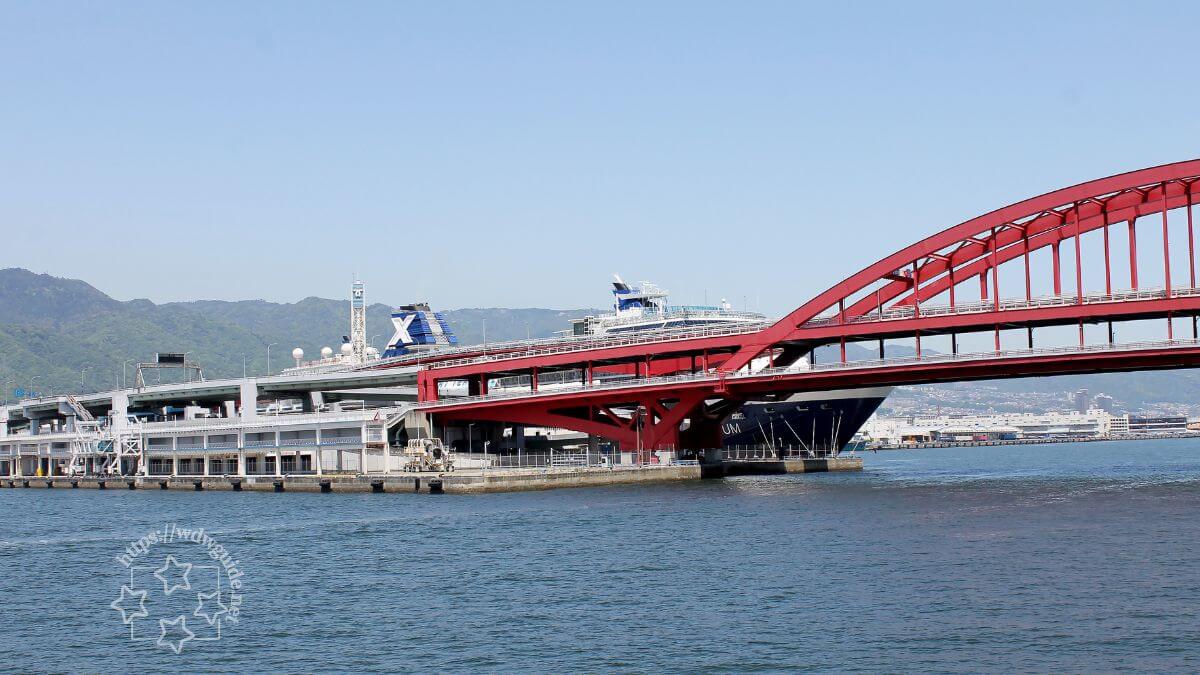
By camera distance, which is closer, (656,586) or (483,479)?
(656,586)

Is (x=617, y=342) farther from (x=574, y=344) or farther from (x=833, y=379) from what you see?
(x=833, y=379)

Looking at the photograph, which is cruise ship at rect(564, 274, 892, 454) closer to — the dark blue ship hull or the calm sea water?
the dark blue ship hull

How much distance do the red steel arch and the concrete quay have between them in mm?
8253

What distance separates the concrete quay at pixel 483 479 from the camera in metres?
73.2

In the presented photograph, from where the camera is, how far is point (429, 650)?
97.2ft

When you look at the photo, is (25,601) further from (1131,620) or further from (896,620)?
(1131,620)

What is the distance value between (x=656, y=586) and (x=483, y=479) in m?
36.7

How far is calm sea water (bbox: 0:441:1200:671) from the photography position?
2883 cm

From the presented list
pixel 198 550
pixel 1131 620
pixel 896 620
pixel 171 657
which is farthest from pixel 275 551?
pixel 1131 620

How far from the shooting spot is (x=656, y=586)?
3709 centimetres

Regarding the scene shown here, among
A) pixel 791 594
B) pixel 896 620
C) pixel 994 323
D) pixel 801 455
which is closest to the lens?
pixel 896 620

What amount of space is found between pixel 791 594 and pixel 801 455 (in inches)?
2386

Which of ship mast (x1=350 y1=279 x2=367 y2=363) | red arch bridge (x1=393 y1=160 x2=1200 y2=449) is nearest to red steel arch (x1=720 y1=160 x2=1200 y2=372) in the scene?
red arch bridge (x1=393 y1=160 x2=1200 y2=449)

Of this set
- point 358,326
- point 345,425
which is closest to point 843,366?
point 345,425
